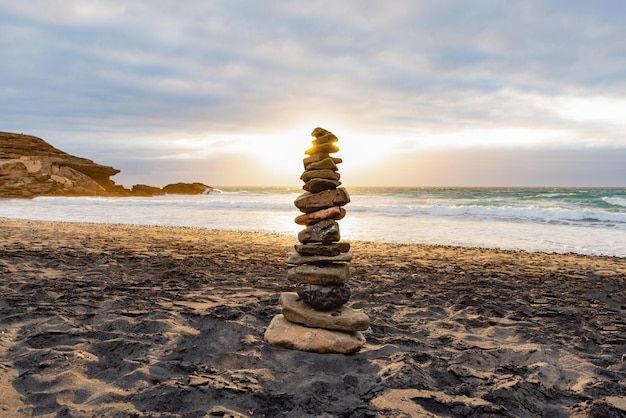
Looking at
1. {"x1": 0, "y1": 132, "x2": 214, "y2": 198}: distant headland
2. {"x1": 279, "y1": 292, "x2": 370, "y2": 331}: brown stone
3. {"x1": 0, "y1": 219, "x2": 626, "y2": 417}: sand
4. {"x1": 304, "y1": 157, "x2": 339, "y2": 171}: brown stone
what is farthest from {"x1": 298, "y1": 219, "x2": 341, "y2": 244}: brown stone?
{"x1": 0, "y1": 132, "x2": 214, "y2": 198}: distant headland

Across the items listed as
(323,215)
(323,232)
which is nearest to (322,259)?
(323,232)

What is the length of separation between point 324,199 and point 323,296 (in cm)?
128

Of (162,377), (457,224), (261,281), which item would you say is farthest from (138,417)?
(457,224)

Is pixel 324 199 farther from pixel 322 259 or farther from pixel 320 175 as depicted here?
pixel 322 259

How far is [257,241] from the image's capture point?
1602cm

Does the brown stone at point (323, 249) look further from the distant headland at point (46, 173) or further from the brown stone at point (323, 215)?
the distant headland at point (46, 173)

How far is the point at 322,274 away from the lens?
548 centimetres

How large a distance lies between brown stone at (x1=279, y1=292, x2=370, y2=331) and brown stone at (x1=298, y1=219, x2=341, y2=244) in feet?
2.97

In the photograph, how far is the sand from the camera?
3.85m

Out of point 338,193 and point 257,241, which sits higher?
point 338,193

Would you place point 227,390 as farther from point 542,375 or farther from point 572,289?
point 572,289

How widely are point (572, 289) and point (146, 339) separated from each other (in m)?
8.33

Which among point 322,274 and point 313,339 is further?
point 322,274

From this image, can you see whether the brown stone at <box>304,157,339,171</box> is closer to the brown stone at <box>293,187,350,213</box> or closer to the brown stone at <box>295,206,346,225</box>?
the brown stone at <box>293,187,350,213</box>
